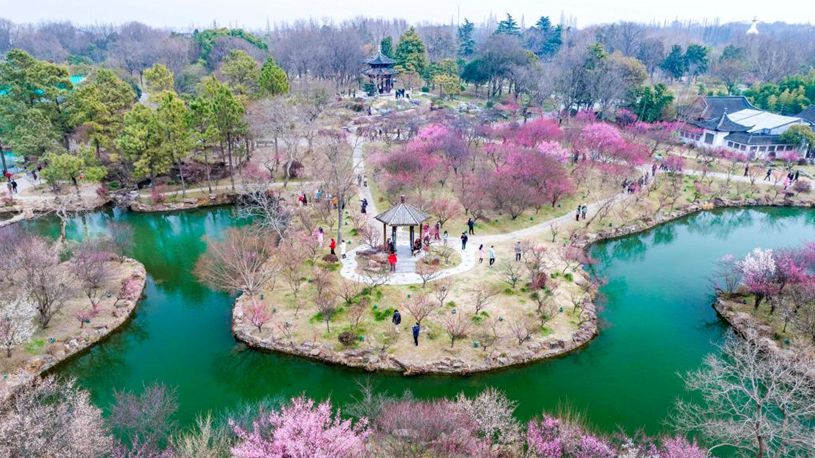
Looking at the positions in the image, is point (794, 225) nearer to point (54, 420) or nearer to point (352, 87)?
point (54, 420)

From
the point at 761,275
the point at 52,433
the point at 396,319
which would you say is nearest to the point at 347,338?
the point at 396,319

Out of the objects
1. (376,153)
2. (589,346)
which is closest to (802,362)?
(589,346)

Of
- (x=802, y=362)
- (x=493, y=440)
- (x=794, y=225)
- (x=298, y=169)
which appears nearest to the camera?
(x=493, y=440)

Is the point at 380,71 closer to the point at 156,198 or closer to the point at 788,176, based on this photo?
the point at 156,198

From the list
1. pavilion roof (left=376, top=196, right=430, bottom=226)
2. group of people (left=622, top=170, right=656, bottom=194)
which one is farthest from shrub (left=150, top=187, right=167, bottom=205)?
group of people (left=622, top=170, right=656, bottom=194)

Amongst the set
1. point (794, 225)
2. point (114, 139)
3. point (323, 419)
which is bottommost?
point (794, 225)

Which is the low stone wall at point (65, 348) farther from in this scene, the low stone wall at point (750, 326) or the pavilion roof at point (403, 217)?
the low stone wall at point (750, 326)

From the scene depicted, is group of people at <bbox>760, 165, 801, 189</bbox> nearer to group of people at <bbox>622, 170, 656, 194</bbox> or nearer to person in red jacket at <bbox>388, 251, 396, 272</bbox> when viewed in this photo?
group of people at <bbox>622, 170, 656, 194</bbox>
